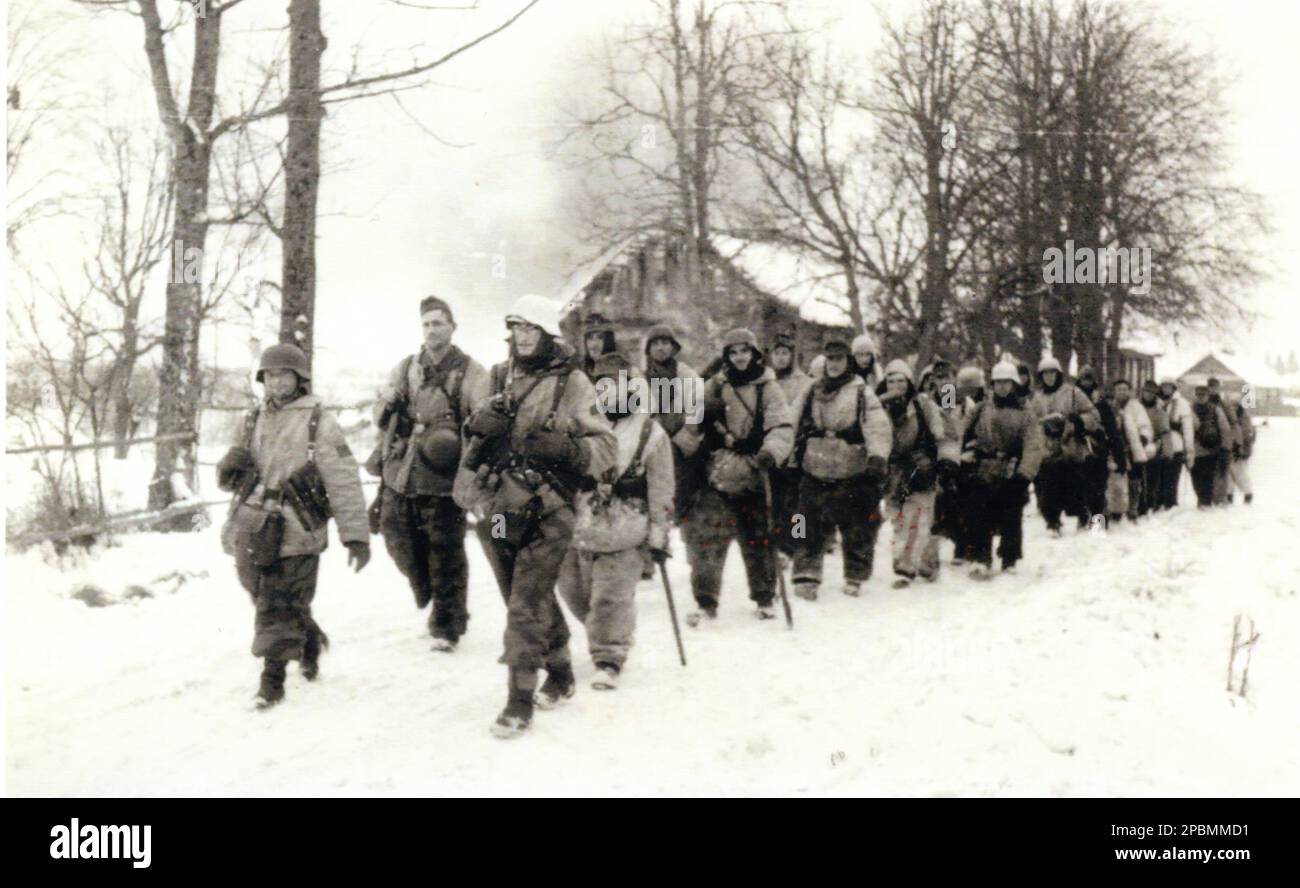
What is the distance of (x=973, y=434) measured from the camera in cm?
988

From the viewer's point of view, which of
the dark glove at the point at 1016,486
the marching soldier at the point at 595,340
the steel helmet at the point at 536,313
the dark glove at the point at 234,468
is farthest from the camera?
the dark glove at the point at 1016,486

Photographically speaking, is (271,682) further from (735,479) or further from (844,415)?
(844,415)

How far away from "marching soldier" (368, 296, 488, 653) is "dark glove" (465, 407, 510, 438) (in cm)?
135

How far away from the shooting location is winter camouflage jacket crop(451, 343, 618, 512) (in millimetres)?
5172

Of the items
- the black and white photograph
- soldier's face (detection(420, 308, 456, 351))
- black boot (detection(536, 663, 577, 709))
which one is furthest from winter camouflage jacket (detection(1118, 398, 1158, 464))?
black boot (detection(536, 663, 577, 709))

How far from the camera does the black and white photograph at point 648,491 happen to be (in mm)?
4992

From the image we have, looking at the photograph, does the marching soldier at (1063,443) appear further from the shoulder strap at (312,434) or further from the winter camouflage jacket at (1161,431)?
the shoulder strap at (312,434)

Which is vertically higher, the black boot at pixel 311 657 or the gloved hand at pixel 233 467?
the gloved hand at pixel 233 467

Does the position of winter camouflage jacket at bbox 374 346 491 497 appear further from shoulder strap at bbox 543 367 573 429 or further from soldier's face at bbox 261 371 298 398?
shoulder strap at bbox 543 367 573 429

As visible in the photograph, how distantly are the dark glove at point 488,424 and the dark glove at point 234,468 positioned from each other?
1216 mm

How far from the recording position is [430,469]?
645 centimetres

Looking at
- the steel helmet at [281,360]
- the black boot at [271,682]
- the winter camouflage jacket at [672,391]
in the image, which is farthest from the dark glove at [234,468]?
the winter camouflage jacket at [672,391]
